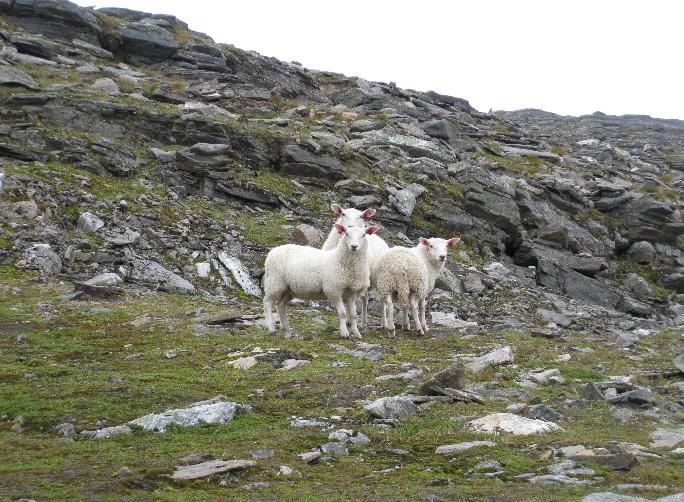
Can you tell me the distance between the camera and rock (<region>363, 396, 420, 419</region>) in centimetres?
925

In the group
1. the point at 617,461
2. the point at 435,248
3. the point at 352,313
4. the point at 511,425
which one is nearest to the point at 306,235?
the point at 435,248

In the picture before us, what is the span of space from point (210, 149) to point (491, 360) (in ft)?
66.9

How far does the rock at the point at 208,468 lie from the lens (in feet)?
22.0

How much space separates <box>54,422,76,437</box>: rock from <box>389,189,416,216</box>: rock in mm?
23417

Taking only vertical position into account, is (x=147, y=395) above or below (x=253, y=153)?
below

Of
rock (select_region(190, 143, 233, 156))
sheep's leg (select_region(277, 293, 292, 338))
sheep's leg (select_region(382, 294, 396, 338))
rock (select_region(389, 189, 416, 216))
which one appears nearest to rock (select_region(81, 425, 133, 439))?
sheep's leg (select_region(277, 293, 292, 338))

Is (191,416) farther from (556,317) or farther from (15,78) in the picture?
(15,78)

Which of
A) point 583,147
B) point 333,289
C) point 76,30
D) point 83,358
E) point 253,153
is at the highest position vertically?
point 76,30

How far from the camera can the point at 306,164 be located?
32.1m

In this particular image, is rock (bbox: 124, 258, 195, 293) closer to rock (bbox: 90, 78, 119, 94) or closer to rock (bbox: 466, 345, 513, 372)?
rock (bbox: 466, 345, 513, 372)

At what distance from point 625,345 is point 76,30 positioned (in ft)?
143

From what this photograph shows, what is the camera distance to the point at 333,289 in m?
15.8

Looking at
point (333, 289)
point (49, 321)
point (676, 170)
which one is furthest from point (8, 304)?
point (676, 170)

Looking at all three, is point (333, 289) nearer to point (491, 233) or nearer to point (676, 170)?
point (491, 233)
